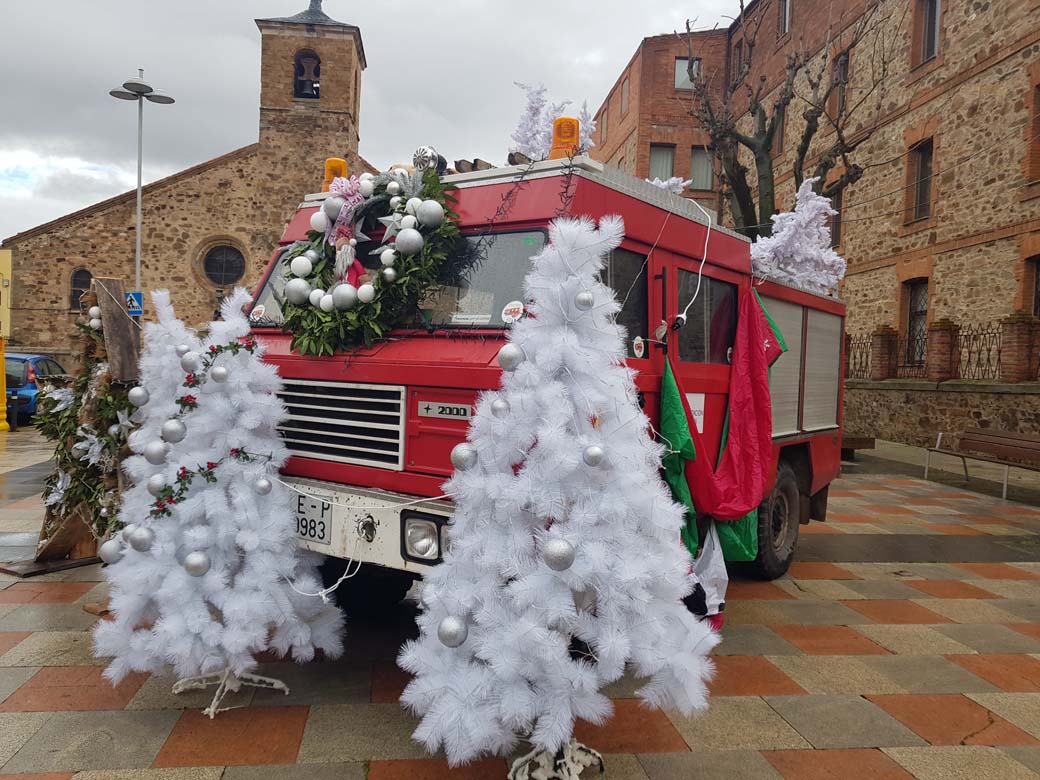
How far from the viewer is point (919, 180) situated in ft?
59.0

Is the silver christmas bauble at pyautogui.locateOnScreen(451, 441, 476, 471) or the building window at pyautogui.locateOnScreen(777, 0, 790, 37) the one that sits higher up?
the building window at pyautogui.locateOnScreen(777, 0, 790, 37)

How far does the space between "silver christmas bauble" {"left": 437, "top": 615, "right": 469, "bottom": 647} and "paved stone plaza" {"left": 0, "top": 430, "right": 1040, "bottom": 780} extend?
686mm

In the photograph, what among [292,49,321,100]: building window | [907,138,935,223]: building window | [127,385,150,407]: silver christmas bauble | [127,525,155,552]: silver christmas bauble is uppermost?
[292,49,321,100]: building window

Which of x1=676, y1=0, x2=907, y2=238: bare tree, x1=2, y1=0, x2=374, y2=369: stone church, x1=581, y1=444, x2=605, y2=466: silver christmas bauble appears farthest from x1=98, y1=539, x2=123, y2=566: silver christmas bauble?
x1=2, y1=0, x2=374, y2=369: stone church

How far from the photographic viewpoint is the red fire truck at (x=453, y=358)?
3373mm

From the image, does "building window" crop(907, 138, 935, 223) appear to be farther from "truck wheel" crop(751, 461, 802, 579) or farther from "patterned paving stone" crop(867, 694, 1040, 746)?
"patterned paving stone" crop(867, 694, 1040, 746)

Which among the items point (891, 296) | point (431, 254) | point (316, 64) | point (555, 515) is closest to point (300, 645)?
point (555, 515)

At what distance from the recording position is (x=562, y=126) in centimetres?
373

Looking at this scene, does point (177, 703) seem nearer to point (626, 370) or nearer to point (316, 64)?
point (626, 370)

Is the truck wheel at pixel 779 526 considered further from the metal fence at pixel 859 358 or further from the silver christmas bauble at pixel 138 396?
the metal fence at pixel 859 358

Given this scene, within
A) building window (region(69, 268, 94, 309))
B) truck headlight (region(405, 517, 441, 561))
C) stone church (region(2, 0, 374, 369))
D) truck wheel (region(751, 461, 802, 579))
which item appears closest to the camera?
truck headlight (region(405, 517, 441, 561))

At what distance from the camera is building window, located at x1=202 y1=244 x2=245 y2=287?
95.2 ft

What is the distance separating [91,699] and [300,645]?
104cm

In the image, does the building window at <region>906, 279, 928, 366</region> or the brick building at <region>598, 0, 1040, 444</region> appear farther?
the building window at <region>906, 279, 928, 366</region>
